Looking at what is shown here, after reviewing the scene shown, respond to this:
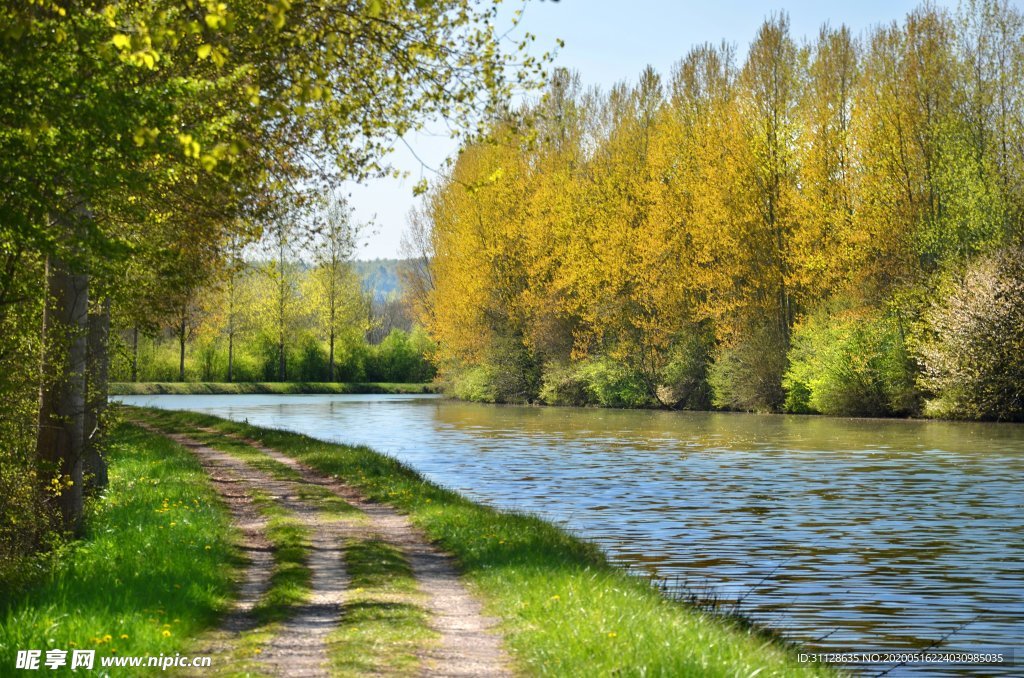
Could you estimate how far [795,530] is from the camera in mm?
17812

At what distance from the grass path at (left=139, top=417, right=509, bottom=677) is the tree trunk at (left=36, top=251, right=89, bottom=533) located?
2276mm

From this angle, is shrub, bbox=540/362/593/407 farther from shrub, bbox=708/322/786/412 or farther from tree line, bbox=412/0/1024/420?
shrub, bbox=708/322/786/412

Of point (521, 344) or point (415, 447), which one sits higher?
point (521, 344)

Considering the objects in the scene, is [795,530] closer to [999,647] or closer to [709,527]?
[709,527]

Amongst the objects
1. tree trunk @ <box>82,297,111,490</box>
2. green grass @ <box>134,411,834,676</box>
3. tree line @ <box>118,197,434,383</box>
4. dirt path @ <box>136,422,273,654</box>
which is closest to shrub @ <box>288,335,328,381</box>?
tree line @ <box>118,197,434,383</box>

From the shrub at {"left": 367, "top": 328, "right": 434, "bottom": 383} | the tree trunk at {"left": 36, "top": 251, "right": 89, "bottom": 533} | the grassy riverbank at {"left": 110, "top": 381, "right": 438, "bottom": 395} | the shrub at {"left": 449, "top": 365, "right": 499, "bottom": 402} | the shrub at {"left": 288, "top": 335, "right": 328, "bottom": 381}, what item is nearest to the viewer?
the tree trunk at {"left": 36, "top": 251, "right": 89, "bottom": 533}

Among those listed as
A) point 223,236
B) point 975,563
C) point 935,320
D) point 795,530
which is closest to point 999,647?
point 975,563

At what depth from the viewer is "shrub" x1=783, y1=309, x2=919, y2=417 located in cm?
4359

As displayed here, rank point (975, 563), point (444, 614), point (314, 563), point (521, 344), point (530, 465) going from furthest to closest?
point (521, 344) → point (530, 465) → point (975, 563) → point (314, 563) → point (444, 614)

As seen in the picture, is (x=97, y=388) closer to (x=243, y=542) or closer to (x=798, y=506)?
(x=243, y=542)

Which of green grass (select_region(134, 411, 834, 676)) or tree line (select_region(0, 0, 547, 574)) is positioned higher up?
tree line (select_region(0, 0, 547, 574))

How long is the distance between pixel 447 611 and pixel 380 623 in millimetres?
1079

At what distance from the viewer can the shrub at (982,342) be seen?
1521 inches

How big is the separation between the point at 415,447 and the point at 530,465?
24.0 feet
